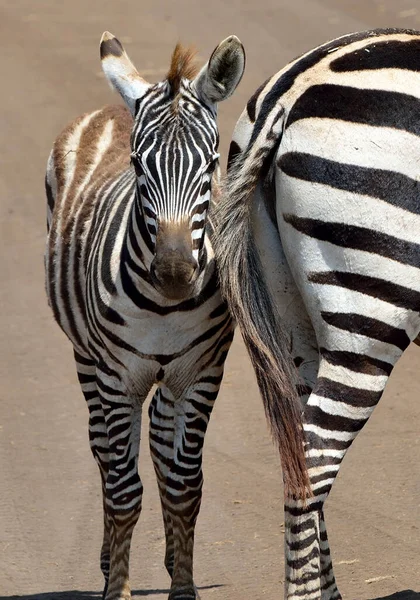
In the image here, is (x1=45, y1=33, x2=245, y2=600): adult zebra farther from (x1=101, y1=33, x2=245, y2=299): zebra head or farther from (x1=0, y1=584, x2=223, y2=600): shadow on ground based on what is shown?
(x1=0, y1=584, x2=223, y2=600): shadow on ground

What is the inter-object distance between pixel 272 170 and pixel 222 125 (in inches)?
382

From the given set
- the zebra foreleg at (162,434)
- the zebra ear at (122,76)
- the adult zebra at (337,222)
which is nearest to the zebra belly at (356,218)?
the adult zebra at (337,222)

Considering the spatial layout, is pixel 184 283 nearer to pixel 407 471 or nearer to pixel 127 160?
pixel 127 160

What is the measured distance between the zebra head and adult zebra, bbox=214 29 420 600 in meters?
0.19

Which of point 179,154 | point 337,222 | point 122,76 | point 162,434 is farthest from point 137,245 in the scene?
point 162,434

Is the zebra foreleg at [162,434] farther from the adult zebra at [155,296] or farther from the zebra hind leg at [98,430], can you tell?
the zebra hind leg at [98,430]

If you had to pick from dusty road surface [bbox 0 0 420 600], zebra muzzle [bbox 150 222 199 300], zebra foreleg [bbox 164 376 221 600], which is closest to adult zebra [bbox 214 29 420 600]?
zebra muzzle [bbox 150 222 199 300]

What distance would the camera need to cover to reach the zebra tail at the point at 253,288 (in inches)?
159

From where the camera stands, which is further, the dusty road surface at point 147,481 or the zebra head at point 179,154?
the dusty road surface at point 147,481

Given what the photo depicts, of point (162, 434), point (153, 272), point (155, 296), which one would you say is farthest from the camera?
point (162, 434)

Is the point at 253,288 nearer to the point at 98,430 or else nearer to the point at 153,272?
the point at 153,272

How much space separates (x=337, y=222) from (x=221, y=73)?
933 mm

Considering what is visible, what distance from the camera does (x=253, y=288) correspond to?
13.7 feet

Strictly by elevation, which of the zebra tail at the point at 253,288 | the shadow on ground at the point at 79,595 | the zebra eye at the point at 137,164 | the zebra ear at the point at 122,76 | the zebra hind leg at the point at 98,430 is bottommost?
the shadow on ground at the point at 79,595
